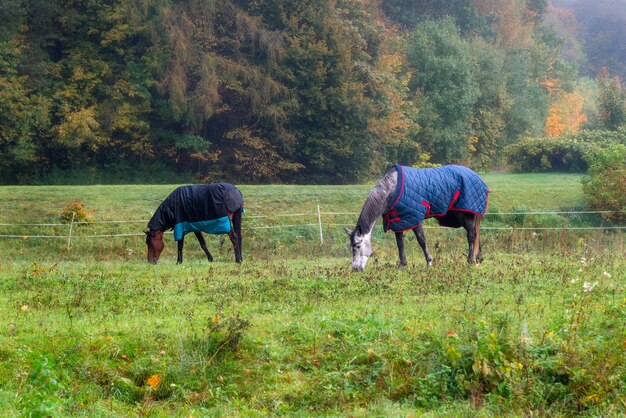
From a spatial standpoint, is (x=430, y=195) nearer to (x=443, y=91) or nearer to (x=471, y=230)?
(x=471, y=230)

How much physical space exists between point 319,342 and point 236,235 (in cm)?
949

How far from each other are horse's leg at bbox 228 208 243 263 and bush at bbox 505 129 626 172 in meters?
26.8

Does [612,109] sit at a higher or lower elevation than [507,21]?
lower

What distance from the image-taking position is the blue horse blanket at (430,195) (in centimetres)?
1634

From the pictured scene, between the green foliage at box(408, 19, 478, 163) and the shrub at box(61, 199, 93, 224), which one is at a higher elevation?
the green foliage at box(408, 19, 478, 163)

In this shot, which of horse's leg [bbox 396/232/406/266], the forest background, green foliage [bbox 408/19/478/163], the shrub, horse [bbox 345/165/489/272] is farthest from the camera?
green foliage [bbox 408/19/478/163]

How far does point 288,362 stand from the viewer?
9.72 metres

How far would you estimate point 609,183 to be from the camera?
1129 inches

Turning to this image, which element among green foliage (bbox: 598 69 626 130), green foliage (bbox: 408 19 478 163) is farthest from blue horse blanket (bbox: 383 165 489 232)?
green foliage (bbox: 408 19 478 163)

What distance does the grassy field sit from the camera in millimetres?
8609

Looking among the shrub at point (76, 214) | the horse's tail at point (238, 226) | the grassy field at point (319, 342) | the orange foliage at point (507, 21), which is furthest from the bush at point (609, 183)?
the orange foliage at point (507, 21)

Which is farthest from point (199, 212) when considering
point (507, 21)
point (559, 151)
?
point (507, 21)

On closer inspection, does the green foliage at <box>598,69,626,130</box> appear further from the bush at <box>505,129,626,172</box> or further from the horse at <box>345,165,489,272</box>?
the horse at <box>345,165,489,272</box>

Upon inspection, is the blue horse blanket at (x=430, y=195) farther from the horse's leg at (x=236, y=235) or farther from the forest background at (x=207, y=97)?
the forest background at (x=207, y=97)
